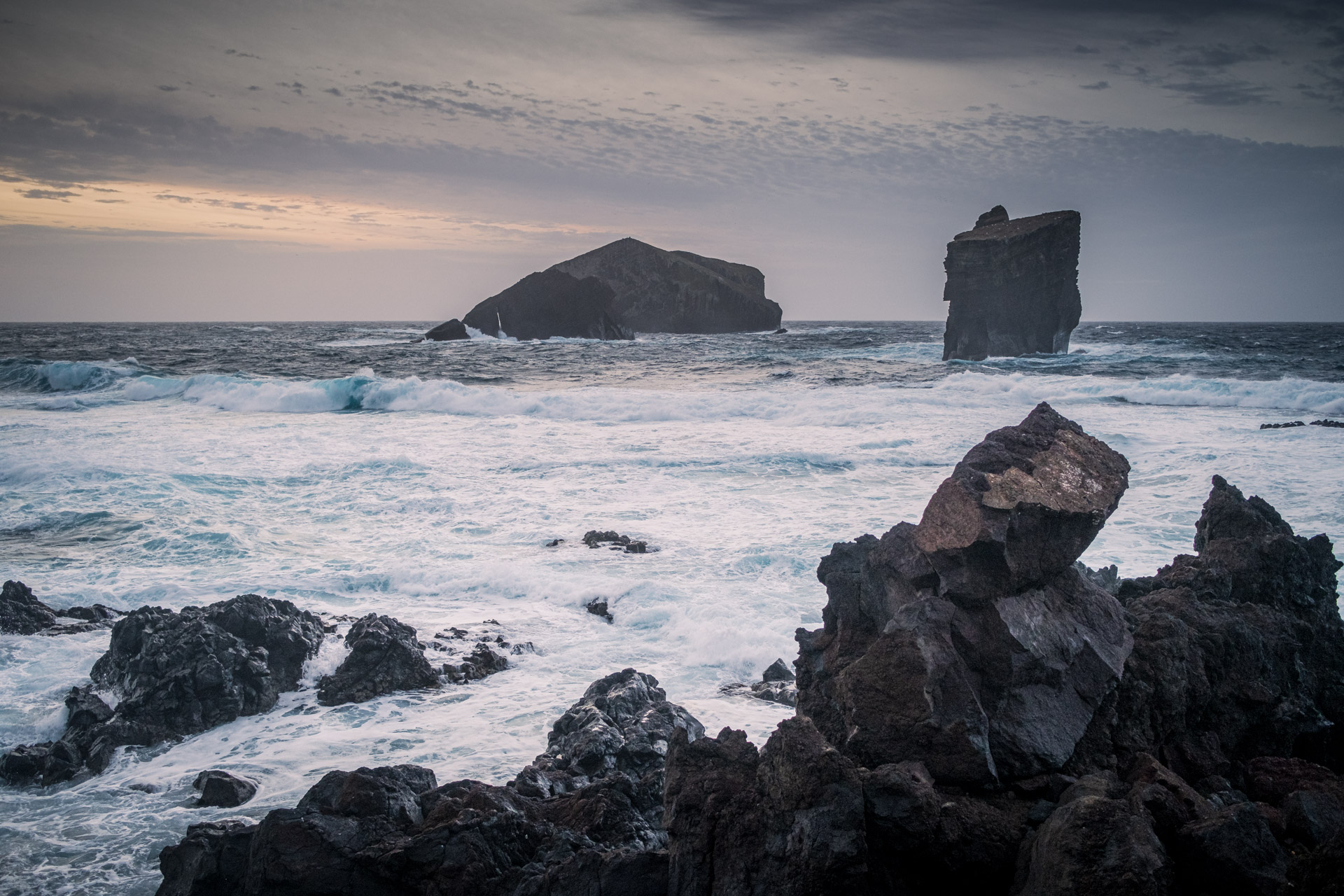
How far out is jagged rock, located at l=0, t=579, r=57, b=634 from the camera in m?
7.36

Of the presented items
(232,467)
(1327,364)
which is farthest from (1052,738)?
(1327,364)

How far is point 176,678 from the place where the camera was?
5914 mm

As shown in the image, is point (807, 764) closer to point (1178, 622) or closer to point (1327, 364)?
point (1178, 622)

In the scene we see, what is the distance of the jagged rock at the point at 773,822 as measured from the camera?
10.00 ft

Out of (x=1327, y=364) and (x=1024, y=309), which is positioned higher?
(x=1024, y=309)

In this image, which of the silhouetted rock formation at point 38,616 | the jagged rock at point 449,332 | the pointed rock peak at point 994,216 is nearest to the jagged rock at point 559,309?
the jagged rock at point 449,332

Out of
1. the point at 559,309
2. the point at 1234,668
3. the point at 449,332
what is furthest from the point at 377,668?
the point at 559,309

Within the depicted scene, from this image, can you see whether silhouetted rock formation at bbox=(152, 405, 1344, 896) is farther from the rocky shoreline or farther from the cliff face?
the cliff face

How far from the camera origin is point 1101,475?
451 centimetres

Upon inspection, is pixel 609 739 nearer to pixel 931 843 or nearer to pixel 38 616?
pixel 931 843

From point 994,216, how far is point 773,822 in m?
56.3

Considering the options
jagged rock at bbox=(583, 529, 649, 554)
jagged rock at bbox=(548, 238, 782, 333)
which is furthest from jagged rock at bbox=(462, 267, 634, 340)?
jagged rock at bbox=(583, 529, 649, 554)

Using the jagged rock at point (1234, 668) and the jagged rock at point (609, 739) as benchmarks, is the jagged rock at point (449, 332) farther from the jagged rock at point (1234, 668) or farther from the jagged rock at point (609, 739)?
the jagged rock at point (1234, 668)

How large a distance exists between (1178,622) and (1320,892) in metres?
2.12
